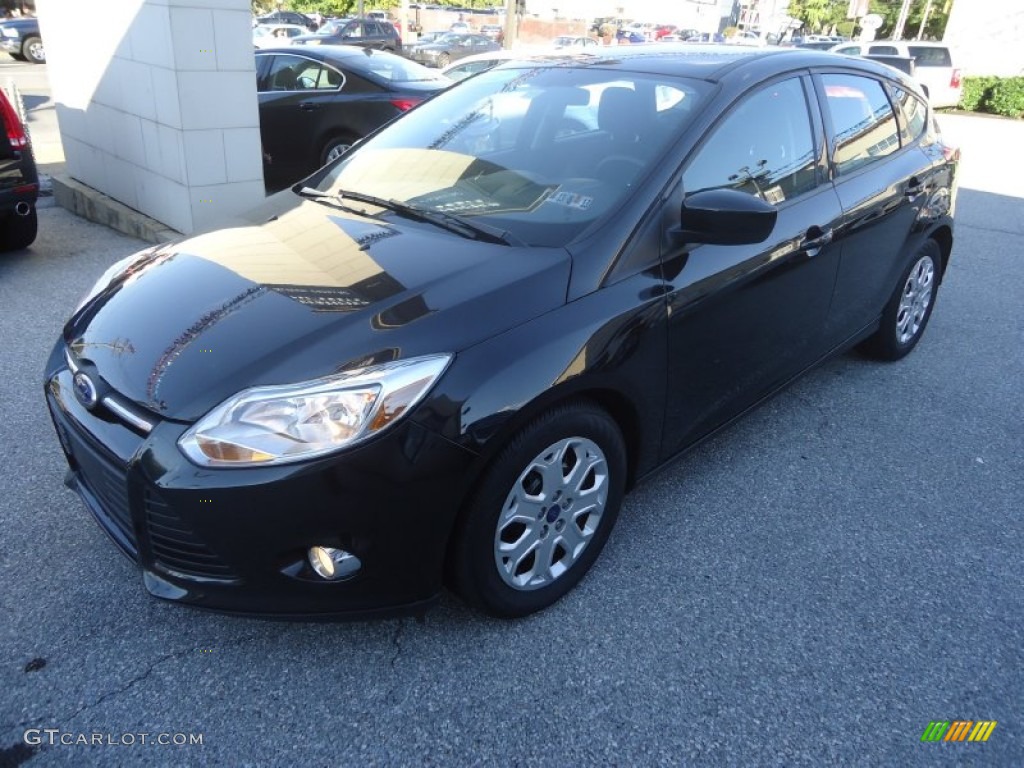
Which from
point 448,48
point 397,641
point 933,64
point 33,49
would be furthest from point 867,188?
point 448,48

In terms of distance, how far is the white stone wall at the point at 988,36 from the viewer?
78.0 feet

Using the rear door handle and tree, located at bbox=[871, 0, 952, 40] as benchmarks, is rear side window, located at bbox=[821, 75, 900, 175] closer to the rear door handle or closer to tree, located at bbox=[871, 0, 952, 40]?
the rear door handle

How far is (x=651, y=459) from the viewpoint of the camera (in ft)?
8.72

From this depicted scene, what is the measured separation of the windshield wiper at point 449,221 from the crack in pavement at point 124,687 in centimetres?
142

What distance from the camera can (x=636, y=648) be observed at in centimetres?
231

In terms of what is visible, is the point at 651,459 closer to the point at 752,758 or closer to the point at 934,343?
the point at 752,758

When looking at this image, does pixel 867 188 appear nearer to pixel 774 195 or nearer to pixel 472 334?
pixel 774 195

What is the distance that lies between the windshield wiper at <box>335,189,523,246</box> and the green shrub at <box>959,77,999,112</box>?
24.0m

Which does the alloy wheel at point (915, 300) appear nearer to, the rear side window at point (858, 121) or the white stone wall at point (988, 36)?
the rear side window at point (858, 121)

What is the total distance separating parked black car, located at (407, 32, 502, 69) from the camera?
83.8 feet

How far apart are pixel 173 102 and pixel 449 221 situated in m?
3.93

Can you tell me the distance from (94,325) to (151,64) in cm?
405

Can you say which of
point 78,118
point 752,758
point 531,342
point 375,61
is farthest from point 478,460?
point 375,61

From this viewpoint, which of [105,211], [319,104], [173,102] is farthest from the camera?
[319,104]
